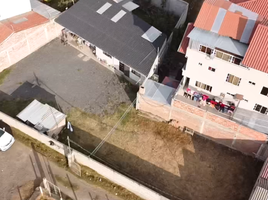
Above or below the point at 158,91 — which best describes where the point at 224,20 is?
above

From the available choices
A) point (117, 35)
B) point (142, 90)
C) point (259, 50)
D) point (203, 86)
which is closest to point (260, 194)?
point (259, 50)

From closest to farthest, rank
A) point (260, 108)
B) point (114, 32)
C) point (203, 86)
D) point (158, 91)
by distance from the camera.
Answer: point (260, 108)
point (203, 86)
point (158, 91)
point (114, 32)

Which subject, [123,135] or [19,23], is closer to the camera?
[123,135]

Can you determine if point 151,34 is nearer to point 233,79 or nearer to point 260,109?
point 233,79

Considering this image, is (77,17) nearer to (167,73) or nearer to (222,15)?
(167,73)

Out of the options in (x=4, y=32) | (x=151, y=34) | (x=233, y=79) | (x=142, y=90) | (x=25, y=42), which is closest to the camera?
(x=233, y=79)

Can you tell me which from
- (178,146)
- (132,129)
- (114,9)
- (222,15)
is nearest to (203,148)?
(178,146)

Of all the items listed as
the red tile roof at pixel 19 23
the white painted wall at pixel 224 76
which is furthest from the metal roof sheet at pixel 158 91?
the red tile roof at pixel 19 23
